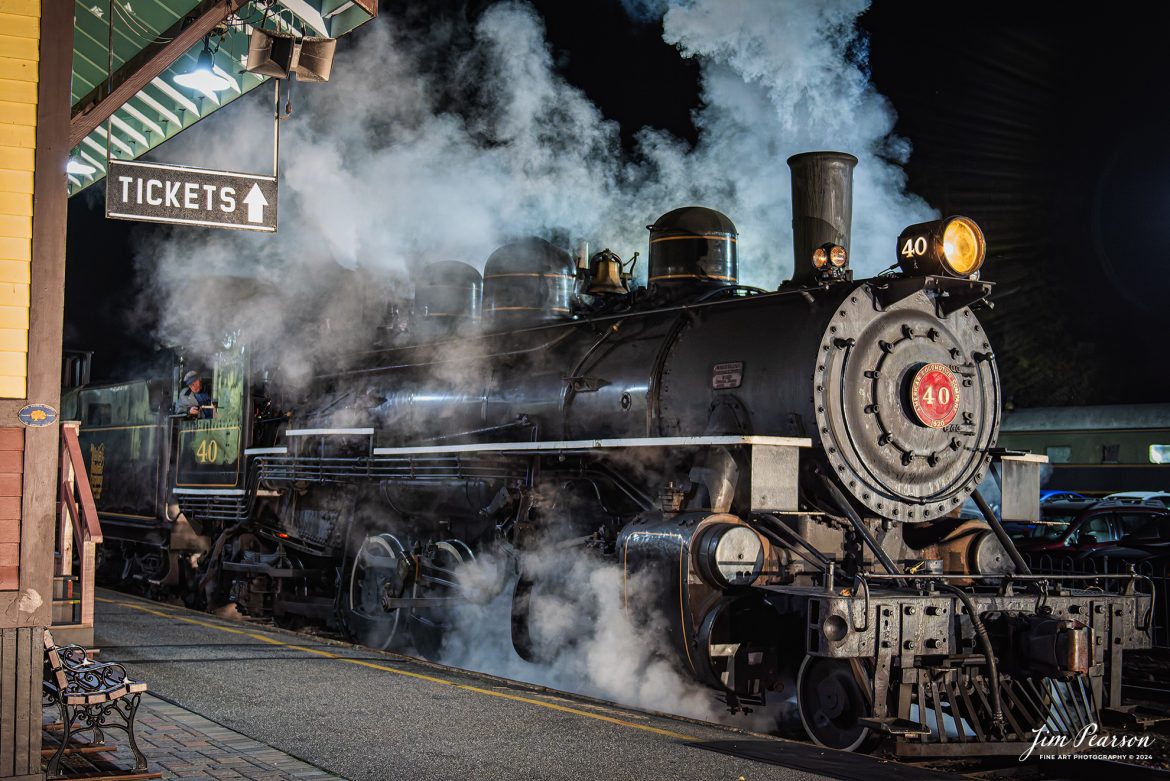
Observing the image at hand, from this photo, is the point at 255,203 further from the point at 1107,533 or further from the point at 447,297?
the point at 1107,533

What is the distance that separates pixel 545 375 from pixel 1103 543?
779cm

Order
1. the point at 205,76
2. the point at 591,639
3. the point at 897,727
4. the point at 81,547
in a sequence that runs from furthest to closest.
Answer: the point at 205,76, the point at 591,639, the point at 81,547, the point at 897,727

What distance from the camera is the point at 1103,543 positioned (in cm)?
1247

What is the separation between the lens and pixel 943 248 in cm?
662

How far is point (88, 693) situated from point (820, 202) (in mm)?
5236

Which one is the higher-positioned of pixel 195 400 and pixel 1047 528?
pixel 195 400

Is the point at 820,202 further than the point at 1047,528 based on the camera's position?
No

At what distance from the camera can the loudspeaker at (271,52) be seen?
276 inches

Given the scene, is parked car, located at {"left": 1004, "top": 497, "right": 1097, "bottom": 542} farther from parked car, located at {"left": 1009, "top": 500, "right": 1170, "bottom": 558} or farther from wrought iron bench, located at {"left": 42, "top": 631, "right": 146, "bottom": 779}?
wrought iron bench, located at {"left": 42, "top": 631, "right": 146, "bottom": 779}

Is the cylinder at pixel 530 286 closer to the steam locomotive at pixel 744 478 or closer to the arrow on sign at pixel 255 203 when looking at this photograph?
the steam locomotive at pixel 744 478

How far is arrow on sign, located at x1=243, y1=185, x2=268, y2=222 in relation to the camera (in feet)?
19.4

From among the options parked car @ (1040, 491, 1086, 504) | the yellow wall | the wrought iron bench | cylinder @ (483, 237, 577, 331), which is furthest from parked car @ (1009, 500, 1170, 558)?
the yellow wall

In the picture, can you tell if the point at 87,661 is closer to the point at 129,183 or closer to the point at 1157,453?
the point at 129,183
